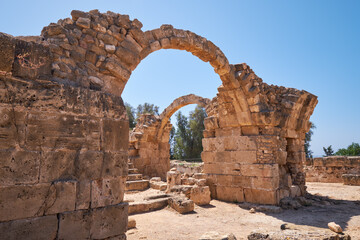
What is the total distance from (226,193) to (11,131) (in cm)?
607

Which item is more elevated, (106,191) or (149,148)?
(149,148)

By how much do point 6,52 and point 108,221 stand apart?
2069 mm

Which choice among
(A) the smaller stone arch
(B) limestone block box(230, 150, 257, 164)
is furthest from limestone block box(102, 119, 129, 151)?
(A) the smaller stone arch

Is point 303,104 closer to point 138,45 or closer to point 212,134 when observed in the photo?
point 212,134

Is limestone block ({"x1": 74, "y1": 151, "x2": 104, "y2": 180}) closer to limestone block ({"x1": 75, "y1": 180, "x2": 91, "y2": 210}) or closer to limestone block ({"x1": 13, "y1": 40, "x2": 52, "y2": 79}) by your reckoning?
limestone block ({"x1": 75, "y1": 180, "x2": 91, "y2": 210})

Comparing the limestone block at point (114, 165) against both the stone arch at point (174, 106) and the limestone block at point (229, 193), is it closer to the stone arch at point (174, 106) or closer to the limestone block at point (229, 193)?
the limestone block at point (229, 193)

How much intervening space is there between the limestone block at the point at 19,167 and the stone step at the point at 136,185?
7.02m

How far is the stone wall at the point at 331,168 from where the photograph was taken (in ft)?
37.3

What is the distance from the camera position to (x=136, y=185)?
30.5 ft

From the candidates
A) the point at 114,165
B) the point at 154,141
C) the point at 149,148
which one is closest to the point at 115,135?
the point at 114,165

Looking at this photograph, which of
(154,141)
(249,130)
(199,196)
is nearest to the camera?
(199,196)

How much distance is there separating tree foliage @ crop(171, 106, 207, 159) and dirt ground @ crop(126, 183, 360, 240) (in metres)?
20.7

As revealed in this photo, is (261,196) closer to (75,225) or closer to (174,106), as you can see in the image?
(75,225)

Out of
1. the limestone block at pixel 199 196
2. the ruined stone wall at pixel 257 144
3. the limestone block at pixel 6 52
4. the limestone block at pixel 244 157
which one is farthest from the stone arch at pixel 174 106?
the limestone block at pixel 6 52
